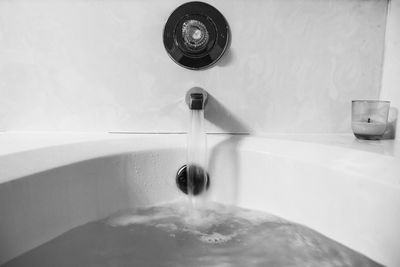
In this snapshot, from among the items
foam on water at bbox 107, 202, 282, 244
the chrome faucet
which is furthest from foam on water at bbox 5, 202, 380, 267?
the chrome faucet

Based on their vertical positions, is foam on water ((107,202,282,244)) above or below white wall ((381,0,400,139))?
below

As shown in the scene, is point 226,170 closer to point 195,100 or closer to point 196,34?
point 195,100

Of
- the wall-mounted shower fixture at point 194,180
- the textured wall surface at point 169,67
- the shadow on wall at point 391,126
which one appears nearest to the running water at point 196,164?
the wall-mounted shower fixture at point 194,180

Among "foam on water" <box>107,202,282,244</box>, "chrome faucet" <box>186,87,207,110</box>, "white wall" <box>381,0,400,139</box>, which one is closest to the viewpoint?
"foam on water" <box>107,202,282,244</box>

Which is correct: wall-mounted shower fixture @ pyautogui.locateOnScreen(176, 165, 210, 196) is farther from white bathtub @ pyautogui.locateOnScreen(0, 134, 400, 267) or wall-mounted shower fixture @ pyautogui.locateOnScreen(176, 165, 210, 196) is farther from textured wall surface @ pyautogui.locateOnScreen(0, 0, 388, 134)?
textured wall surface @ pyautogui.locateOnScreen(0, 0, 388, 134)

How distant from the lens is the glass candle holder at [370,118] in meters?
0.87

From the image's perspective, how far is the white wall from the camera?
92 centimetres

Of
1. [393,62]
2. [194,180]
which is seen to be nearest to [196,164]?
[194,180]

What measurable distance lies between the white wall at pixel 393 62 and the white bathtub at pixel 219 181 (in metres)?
0.15

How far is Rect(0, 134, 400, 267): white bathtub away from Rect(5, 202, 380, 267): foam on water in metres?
0.03

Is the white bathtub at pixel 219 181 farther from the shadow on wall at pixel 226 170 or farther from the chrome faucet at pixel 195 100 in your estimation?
the chrome faucet at pixel 195 100

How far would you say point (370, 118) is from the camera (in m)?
0.90

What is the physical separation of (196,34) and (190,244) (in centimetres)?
63

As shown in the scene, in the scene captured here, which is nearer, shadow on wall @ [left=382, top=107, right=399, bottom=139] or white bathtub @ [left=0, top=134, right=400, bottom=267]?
white bathtub @ [left=0, top=134, right=400, bottom=267]
